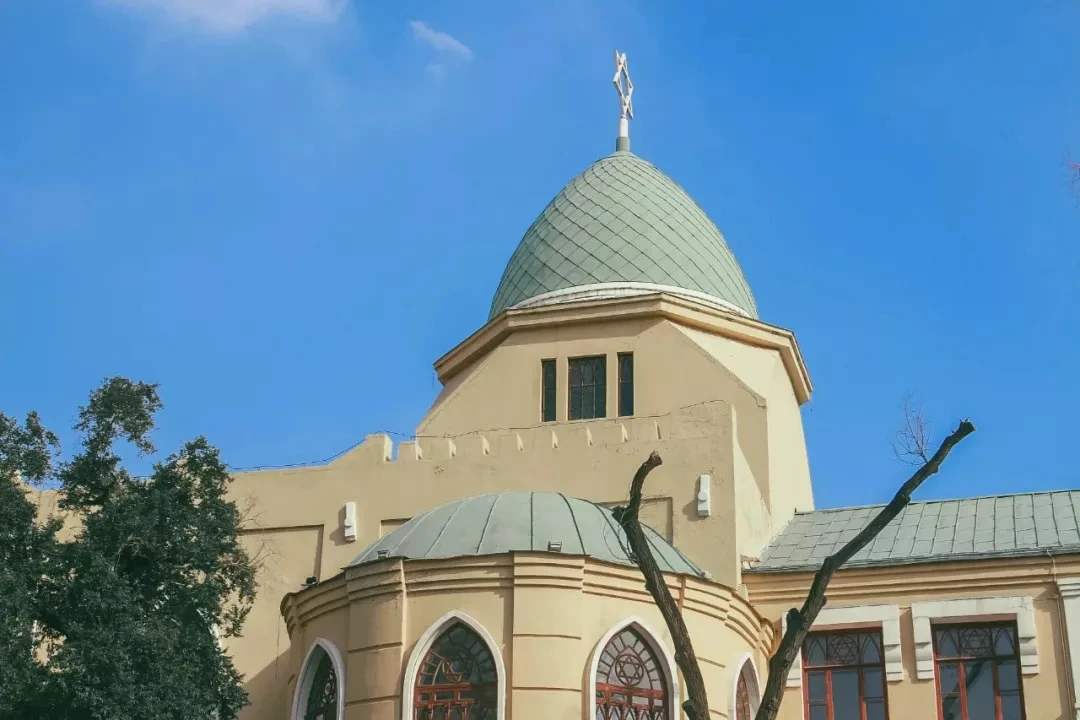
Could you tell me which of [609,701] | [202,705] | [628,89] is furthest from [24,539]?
[628,89]

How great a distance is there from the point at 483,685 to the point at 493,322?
1154cm

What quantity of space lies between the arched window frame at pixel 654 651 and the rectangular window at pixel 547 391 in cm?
906

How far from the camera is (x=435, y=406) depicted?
33219mm

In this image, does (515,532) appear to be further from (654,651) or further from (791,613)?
(791,613)

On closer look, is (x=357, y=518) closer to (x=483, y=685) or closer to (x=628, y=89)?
(x=483, y=685)

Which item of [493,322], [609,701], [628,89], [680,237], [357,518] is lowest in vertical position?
[609,701]

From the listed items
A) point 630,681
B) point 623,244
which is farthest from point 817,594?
point 623,244

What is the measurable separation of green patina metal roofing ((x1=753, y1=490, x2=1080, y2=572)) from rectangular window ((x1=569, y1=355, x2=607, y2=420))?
4222 millimetres

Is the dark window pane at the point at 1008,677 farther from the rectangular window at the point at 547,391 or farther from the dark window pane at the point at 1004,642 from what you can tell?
the rectangular window at the point at 547,391

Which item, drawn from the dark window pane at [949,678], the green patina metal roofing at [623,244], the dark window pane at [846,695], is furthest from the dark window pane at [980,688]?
the green patina metal roofing at [623,244]

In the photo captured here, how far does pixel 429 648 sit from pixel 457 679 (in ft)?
1.90

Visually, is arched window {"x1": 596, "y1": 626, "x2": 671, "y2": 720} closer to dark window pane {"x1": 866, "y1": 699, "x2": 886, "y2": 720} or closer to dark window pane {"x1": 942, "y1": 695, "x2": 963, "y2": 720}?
dark window pane {"x1": 866, "y1": 699, "x2": 886, "y2": 720}

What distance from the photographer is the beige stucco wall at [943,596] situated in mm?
24266

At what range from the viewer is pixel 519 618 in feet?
71.9
